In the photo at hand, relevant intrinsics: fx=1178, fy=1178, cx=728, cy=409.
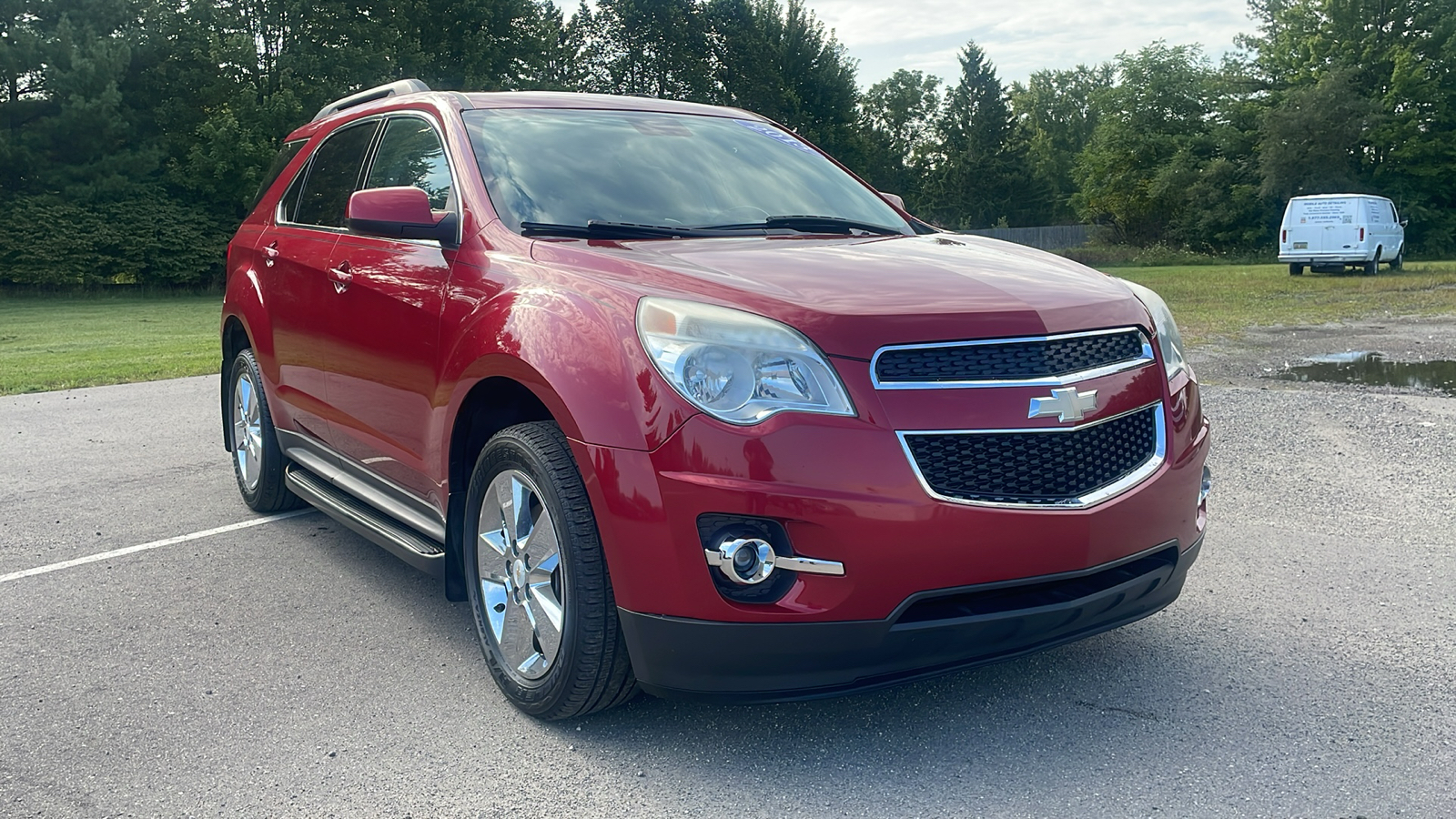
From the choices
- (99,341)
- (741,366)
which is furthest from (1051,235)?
(741,366)

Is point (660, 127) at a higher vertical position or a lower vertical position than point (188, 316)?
higher

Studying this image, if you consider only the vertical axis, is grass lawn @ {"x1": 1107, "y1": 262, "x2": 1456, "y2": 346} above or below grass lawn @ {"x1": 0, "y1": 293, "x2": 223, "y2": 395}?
above

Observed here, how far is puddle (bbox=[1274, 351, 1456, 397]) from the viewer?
397 inches

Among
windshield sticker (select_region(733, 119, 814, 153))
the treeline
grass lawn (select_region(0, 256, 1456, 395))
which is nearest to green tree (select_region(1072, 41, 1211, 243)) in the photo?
the treeline

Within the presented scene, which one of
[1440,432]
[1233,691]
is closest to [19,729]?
[1233,691]

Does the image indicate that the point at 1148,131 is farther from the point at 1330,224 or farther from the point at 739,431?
the point at 739,431

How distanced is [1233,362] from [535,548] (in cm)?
1025

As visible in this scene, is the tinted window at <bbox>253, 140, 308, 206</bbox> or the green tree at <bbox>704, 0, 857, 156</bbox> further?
the green tree at <bbox>704, 0, 857, 156</bbox>

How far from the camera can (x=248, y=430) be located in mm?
5809

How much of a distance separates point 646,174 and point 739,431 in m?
1.66

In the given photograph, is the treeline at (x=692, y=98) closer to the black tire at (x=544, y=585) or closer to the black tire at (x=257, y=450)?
the black tire at (x=257, y=450)

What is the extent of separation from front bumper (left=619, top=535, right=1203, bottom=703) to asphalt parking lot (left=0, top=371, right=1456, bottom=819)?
0.27 meters

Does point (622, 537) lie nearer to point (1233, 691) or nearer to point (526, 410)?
point (526, 410)

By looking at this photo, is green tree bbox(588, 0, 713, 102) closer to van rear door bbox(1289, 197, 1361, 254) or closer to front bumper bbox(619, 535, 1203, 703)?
van rear door bbox(1289, 197, 1361, 254)
